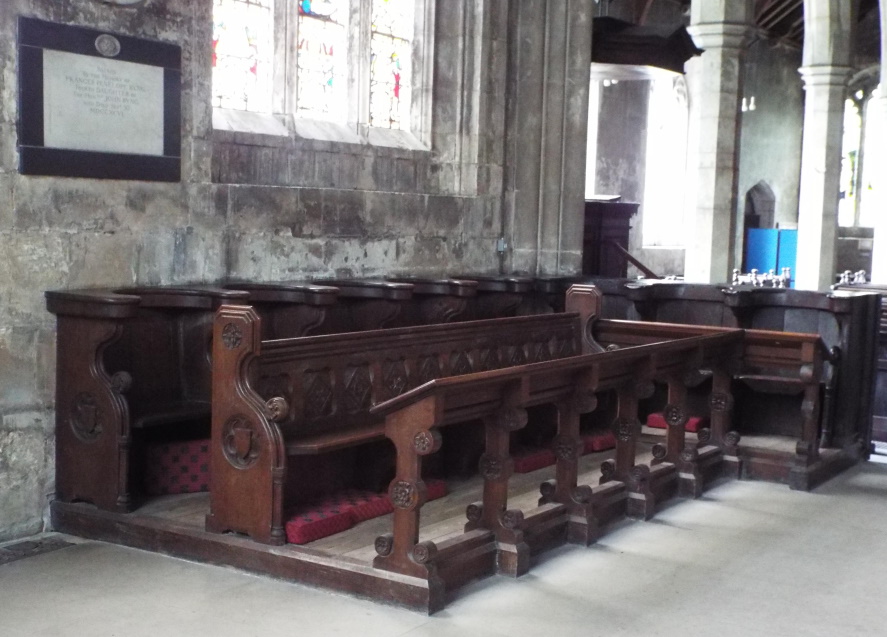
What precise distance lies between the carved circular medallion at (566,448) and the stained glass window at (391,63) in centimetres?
330

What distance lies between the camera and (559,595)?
4074mm

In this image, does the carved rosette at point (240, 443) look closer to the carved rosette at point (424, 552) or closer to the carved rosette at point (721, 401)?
the carved rosette at point (424, 552)

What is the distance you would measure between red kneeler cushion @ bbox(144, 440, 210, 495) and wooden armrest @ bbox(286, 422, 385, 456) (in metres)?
0.79

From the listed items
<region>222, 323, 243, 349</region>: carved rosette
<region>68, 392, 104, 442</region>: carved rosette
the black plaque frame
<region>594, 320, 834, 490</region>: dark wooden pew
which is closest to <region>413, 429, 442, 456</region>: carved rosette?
<region>222, 323, 243, 349</region>: carved rosette

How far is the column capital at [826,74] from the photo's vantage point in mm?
12070

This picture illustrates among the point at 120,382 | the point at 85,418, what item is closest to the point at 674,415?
the point at 120,382

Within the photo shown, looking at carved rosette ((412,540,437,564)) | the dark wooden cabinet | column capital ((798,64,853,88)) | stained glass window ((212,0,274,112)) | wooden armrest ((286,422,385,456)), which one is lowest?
carved rosette ((412,540,437,564))

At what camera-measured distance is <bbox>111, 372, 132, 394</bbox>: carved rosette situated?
4566 mm

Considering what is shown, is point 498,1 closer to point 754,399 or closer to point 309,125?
point 309,125

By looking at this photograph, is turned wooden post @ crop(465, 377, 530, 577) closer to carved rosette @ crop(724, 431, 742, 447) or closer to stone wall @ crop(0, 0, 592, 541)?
stone wall @ crop(0, 0, 592, 541)

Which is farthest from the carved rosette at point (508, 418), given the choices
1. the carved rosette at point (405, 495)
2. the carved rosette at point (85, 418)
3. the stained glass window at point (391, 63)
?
the stained glass window at point (391, 63)

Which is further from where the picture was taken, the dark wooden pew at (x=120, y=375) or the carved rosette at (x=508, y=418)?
the dark wooden pew at (x=120, y=375)

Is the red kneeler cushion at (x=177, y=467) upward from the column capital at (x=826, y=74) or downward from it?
downward

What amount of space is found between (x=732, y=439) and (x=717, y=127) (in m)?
3.48
